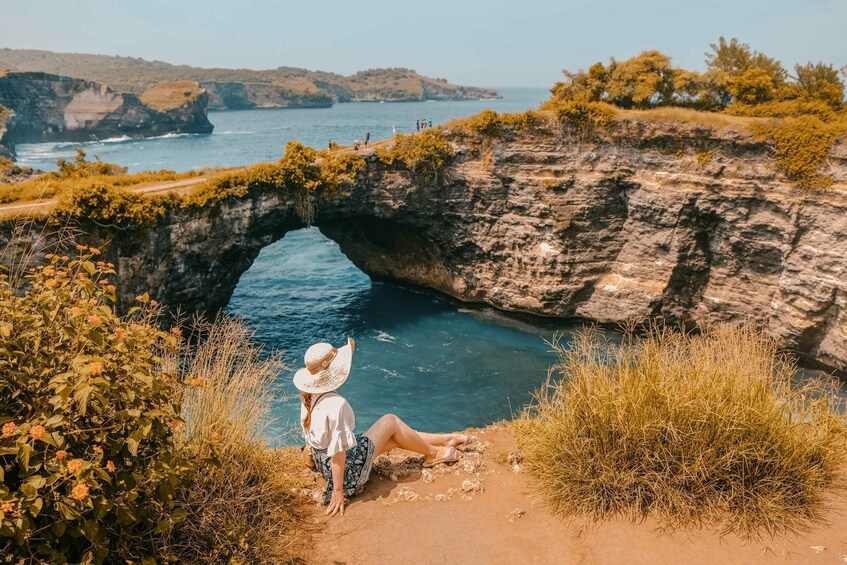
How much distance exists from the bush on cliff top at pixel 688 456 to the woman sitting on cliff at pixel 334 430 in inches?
112

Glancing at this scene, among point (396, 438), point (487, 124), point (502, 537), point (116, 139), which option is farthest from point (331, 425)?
point (116, 139)

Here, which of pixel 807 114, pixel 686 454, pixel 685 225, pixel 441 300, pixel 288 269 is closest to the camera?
pixel 686 454

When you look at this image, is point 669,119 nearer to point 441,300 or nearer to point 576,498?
point 441,300

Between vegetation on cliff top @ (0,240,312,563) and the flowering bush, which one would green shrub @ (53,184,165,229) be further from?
the flowering bush

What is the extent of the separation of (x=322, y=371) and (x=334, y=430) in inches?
36.0

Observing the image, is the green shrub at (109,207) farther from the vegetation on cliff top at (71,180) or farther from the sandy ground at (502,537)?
the sandy ground at (502,537)

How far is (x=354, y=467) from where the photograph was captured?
880 centimetres

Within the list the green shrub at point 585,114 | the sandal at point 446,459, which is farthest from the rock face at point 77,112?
the sandal at point 446,459

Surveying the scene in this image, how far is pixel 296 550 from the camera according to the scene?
7.52m

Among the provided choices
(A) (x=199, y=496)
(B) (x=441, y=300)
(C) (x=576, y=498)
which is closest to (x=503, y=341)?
(B) (x=441, y=300)

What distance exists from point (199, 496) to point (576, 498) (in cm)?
527

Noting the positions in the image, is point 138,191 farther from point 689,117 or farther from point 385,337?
point 689,117

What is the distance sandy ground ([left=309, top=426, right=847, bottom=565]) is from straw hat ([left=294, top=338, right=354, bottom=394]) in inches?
77.5

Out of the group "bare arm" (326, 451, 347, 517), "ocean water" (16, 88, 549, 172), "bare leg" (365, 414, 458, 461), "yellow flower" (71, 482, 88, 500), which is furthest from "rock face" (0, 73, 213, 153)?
"yellow flower" (71, 482, 88, 500)
